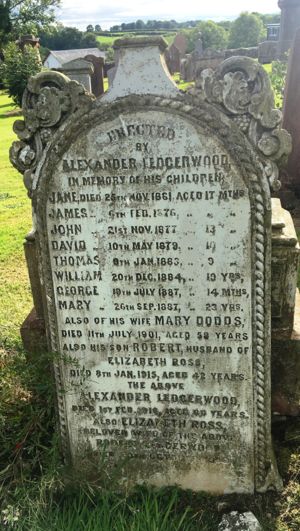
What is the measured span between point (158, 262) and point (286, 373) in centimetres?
121

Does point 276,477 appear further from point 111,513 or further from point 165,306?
point 165,306

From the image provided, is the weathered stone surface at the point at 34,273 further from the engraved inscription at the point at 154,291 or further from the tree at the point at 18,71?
the tree at the point at 18,71

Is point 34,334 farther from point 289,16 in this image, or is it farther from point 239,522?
point 289,16

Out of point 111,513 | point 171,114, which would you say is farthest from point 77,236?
point 111,513

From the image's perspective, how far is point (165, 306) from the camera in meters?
2.84

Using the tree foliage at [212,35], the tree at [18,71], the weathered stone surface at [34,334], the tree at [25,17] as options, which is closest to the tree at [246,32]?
the tree foliage at [212,35]

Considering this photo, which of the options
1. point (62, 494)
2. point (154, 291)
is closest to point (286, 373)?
point (154, 291)

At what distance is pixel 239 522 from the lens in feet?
9.20

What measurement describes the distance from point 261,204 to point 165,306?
731 millimetres

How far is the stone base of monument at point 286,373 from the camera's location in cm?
328

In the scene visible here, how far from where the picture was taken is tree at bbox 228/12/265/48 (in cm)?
4303

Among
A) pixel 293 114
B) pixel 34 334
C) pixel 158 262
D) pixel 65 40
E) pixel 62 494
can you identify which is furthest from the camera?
pixel 65 40

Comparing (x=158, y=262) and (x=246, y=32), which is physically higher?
(x=246, y=32)

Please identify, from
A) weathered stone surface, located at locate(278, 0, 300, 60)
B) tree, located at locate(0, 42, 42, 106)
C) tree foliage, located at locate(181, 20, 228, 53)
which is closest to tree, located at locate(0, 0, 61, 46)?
tree foliage, located at locate(181, 20, 228, 53)
